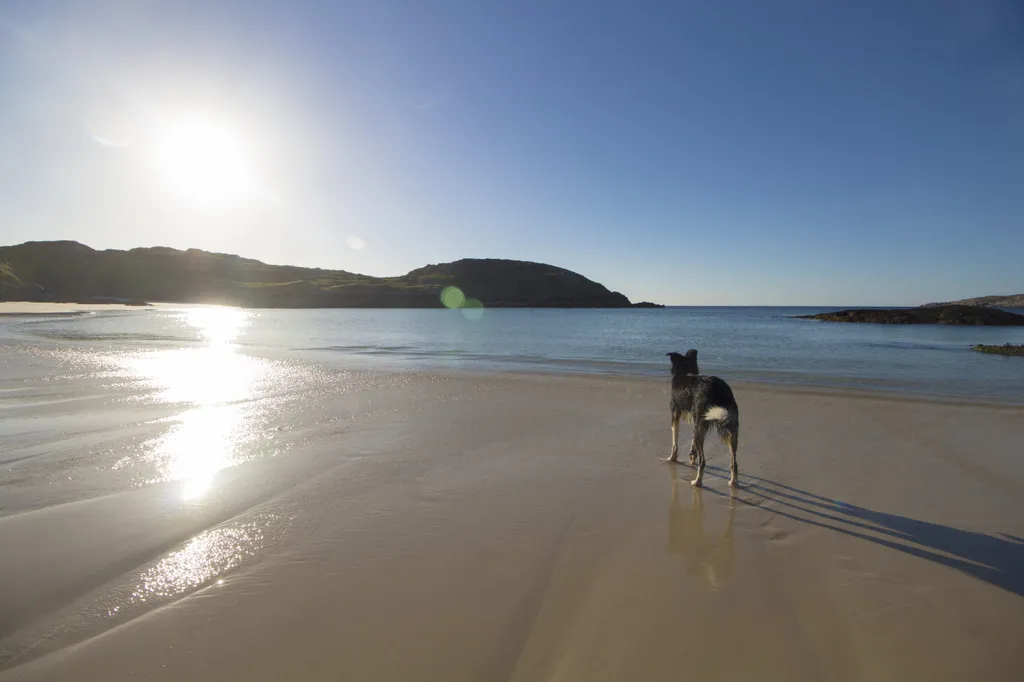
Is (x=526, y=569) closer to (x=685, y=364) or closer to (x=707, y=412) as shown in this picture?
(x=707, y=412)

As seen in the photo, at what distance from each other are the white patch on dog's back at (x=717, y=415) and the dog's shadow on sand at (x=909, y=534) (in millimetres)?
930

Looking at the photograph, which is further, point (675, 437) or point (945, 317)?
point (945, 317)

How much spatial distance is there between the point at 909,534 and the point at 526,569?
158 inches

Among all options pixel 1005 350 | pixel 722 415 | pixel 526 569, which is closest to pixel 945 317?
pixel 1005 350

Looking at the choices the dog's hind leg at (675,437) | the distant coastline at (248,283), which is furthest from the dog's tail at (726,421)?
the distant coastline at (248,283)

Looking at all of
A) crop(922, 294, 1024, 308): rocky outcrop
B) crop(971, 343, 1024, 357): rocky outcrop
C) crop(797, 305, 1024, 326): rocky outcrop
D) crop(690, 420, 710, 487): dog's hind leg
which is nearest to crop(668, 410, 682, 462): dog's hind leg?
crop(690, 420, 710, 487): dog's hind leg

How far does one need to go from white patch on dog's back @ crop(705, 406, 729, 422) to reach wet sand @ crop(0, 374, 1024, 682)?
36.9 inches

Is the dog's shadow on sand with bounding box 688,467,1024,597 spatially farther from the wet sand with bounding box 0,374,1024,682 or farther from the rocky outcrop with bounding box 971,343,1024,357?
the rocky outcrop with bounding box 971,343,1024,357

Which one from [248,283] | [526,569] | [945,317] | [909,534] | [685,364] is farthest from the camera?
[248,283]

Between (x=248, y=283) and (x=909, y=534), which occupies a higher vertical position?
(x=248, y=283)

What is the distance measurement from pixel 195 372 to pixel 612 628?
52.7 feet

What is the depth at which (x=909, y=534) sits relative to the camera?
15.7ft

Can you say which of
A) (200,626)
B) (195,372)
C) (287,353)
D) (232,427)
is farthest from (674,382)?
(287,353)

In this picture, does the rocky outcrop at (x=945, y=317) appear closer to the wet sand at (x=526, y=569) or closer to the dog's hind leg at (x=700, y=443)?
the wet sand at (x=526, y=569)
